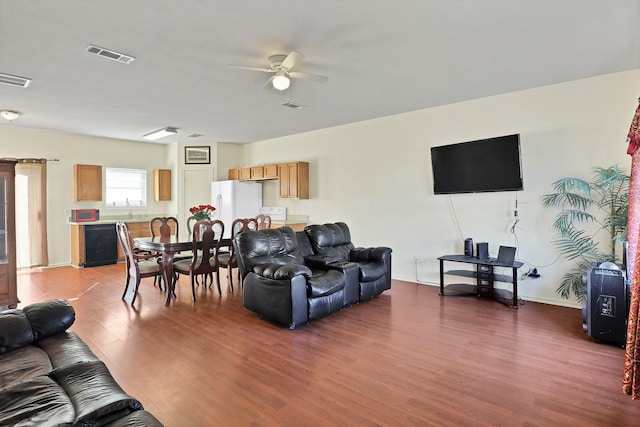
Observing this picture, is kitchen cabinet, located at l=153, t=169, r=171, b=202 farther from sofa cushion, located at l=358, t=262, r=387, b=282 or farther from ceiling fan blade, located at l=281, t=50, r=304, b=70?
ceiling fan blade, located at l=281, t=50, r=304, b=70

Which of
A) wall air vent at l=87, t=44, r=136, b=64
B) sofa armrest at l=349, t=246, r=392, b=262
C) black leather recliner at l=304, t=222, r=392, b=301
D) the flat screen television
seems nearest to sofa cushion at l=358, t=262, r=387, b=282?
black leather recliner at l=304, t=222, r=392, b=301

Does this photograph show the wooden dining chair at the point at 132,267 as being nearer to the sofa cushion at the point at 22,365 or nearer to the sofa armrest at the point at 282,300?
the sofa armrest at the point at 282,300

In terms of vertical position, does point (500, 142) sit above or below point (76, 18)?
below

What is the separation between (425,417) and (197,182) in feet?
25.1

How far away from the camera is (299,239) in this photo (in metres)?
4.74

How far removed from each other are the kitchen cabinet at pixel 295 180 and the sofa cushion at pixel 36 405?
5575mm

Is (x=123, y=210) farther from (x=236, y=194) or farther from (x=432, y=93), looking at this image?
(x=432, y=93)

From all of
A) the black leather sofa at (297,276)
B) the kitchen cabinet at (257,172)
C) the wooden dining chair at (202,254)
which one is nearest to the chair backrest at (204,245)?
the wooden dining chair at (202,254)

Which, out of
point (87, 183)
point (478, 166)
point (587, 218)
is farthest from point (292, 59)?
point (87, 183)

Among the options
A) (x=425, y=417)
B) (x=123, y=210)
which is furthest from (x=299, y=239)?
(x=123, y=210)

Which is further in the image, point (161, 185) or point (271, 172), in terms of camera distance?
point (161, 185)

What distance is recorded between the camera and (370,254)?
488cm

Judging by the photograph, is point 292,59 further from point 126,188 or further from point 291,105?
point 126,188

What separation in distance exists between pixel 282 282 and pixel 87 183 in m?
6.10
